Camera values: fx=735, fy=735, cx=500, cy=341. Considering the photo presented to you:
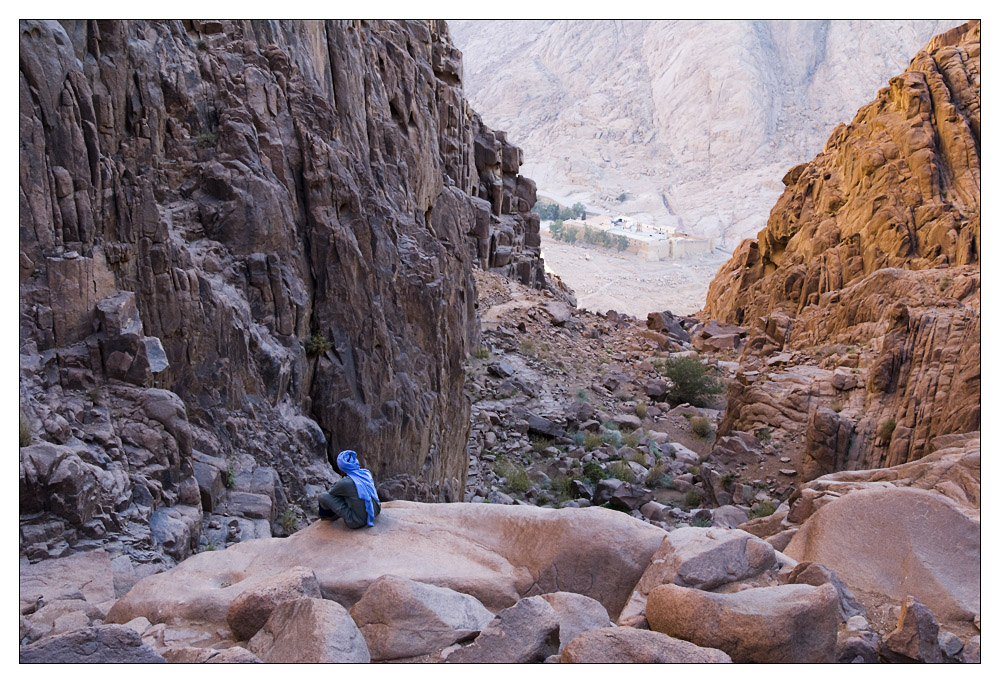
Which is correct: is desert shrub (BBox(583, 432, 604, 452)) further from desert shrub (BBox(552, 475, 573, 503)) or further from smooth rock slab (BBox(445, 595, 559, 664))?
smooth rock slab (BBox(445, 595, 559, 664))

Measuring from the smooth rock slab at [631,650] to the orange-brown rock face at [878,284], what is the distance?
11883 mm

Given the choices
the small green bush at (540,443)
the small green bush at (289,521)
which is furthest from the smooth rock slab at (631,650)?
the small green bush at (540,443)

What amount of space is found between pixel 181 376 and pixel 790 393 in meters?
17.7

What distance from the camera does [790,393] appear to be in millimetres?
21719

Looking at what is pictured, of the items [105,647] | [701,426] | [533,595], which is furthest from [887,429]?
[105,647]

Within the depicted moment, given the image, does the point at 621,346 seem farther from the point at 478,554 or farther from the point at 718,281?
the point at 478,554

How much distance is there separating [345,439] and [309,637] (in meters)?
7.42

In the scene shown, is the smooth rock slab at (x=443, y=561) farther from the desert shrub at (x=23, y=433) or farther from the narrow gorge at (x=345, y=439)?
the desert shrub at (x=23, y=433)

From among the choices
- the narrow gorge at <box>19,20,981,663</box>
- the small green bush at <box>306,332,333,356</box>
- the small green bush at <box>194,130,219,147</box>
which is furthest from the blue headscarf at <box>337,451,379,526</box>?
the small green bush at <box>194,130,219,147</box>

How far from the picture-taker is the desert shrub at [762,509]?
57.7 ft

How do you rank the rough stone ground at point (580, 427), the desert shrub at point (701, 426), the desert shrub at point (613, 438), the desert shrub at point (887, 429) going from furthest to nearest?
the desert shrub at point (701, 426) → the desert shrub at point (613, 438) → the rough stone ground at point (580, 427) → the desert shrub at point (887, 429)

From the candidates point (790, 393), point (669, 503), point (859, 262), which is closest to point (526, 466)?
point (669, 503)

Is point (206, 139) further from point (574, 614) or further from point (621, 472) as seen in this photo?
point (621, 472)

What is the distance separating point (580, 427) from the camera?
2386 centimetres
